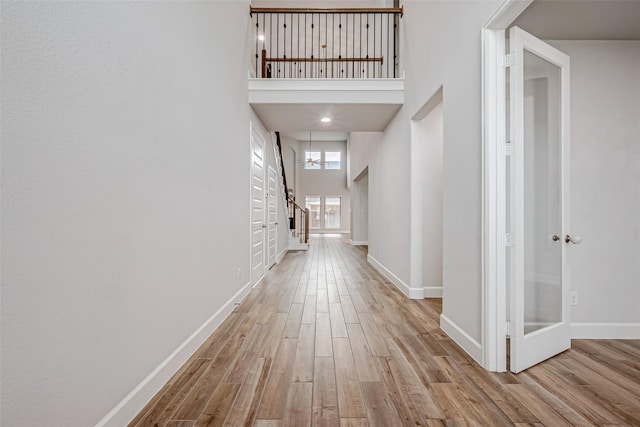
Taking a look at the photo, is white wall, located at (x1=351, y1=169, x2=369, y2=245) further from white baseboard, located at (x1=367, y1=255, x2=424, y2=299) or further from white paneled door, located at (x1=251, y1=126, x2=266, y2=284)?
white paneled door, located at (x1=251, y1=126, x2=266, y2=284)

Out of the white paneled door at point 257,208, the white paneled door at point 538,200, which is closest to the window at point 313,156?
the white paneled door at point 257,208

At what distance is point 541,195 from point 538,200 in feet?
0.16

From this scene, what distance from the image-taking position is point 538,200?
6.71 ft

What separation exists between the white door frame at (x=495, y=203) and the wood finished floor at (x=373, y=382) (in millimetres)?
208

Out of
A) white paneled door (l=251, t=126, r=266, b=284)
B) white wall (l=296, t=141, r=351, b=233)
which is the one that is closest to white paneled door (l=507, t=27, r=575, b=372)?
white paneled door (l=251, t=126, r=266, b=284)

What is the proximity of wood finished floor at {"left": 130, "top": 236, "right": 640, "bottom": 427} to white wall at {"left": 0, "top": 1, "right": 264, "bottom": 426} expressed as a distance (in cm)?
34

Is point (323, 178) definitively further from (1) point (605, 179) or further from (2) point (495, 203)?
(2) point (495, 203)

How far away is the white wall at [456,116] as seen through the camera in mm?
2082

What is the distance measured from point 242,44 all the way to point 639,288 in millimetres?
4510

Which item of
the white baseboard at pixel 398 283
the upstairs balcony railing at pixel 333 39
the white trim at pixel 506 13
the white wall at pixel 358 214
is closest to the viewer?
the white trim at pixel 506 13

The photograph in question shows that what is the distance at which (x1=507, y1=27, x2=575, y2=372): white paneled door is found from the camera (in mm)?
→ 1869

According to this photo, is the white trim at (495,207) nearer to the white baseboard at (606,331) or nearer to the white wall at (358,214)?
the white baseboard at (606,331)

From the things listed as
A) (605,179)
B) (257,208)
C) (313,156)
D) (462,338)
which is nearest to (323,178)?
(313,156)

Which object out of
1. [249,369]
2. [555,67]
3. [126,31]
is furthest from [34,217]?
[555,67]
